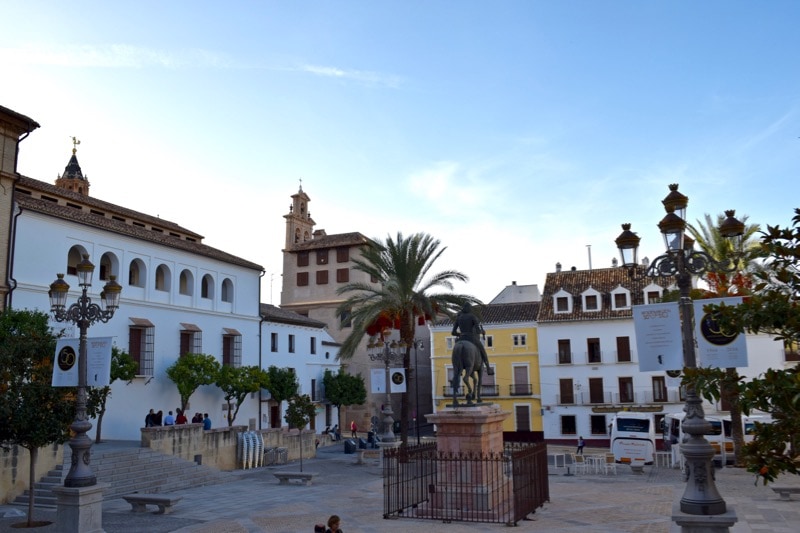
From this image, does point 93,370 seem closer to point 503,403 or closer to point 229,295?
point 229,295

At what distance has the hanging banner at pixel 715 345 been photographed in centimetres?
848

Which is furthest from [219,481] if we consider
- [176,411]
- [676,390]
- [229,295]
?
[676,390]

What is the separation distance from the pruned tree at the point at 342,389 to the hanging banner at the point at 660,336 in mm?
36268

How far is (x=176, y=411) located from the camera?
2953 centimetres

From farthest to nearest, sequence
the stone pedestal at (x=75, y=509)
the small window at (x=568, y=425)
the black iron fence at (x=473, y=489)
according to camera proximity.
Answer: the small window at (x=568, y=425)
the black iron fence at (x=473, y=489)
the stone pedestal at (x=75, y=509)

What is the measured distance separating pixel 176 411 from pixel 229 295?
A: 24.6ft

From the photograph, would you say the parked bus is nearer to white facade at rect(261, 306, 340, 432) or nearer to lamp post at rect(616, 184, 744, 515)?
white facade at rect(261, 306, 340, 432)

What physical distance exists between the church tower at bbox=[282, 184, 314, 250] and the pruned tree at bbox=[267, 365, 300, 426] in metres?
18.9

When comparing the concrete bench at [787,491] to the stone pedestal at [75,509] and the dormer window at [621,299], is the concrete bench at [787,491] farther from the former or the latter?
the dormer window at [621,299]

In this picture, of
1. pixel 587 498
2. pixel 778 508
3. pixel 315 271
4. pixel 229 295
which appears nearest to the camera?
pixel 778 508

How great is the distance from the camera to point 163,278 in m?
31.0

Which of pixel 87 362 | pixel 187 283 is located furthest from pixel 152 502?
pixel 187 283

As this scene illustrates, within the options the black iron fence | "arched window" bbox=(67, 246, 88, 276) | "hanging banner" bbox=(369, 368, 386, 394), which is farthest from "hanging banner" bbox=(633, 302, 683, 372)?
"arched window" bbox=(67, 246, 88, 276)

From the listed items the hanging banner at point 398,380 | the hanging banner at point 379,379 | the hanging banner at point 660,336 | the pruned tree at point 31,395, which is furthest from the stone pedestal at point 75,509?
the hanging banner at point 379,379
